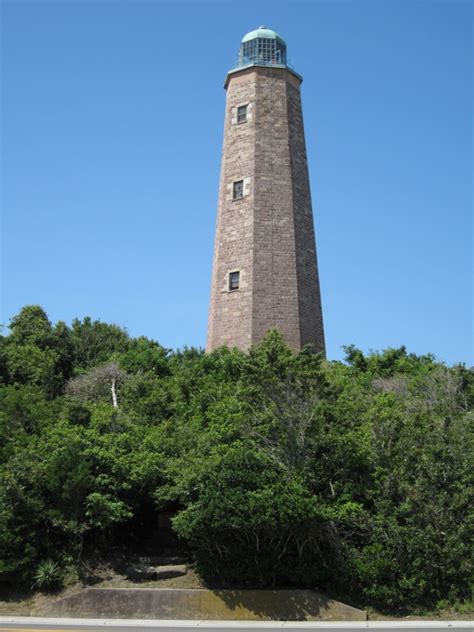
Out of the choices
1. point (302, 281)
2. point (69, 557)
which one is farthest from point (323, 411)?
point (302, 281)

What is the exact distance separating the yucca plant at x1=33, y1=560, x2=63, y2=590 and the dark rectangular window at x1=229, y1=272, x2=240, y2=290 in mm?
13486

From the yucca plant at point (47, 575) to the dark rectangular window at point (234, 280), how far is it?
44.2 feet

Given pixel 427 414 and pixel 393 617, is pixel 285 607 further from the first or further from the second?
pixel 427 414

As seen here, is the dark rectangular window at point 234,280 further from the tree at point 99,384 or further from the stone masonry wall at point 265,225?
the tree at point 99,384

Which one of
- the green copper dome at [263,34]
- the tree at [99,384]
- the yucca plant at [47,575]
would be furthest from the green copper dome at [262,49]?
the yucca plant at [47,575]

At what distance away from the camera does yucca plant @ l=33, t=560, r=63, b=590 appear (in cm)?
1672

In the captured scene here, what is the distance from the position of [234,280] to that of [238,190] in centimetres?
372

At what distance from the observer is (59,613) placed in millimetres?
16172

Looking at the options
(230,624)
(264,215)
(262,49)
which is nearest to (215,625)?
(230,624)

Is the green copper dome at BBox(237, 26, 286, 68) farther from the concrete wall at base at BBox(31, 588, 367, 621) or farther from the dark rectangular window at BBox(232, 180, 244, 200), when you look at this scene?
the concrete wall at base at BBox(31, 588, 367, 621)

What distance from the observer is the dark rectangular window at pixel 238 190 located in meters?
29.1

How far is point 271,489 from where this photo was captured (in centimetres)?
1580

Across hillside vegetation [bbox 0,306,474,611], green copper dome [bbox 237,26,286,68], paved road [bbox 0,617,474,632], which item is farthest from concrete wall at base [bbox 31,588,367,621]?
green copper dome [bbox 237,26,286,68]

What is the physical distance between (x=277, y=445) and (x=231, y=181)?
1461cm
